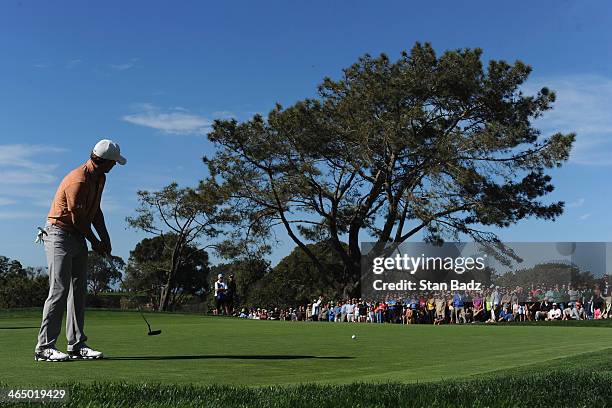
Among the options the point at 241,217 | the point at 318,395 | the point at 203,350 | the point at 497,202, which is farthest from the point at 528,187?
the point at 318,395

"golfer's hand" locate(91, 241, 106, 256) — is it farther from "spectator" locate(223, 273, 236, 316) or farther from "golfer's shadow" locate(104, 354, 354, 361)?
"spectator" locate(223, 273, 236, 316)

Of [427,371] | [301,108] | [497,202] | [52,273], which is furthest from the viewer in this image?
[301,108]

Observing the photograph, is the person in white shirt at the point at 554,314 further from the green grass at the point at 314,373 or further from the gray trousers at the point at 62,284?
the gray trousers at the point at 62,284

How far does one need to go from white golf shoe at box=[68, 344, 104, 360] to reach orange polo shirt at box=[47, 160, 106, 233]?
3.82 feet

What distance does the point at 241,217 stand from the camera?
40875 millimetres

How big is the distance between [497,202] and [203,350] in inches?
1201

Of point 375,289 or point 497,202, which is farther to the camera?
point 375,289

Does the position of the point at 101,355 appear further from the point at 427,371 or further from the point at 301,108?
the point at 301,108

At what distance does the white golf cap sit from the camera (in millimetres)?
7016

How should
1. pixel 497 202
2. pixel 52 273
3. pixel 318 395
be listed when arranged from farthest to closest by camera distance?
pixel 497 202 < pixel 52 273 < pixel 318 395

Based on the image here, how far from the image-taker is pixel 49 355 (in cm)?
660

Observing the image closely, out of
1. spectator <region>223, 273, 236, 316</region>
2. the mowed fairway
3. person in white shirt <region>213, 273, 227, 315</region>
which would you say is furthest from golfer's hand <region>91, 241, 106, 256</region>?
spectator <region>223, 273, 236, 316</region>

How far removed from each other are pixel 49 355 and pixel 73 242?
110 centimetres

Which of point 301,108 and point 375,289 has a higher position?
point 301,108
